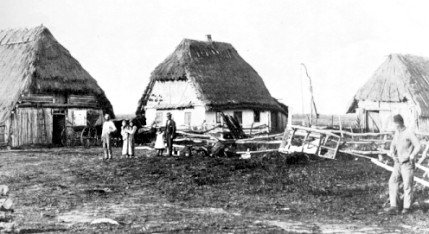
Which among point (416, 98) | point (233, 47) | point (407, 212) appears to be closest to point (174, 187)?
point (407, 212)

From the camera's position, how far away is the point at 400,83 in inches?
1200

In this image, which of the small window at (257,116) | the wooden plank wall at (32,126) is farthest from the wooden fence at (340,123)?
the wooden plank wall at (32,126)

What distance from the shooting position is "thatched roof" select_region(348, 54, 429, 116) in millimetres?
29453

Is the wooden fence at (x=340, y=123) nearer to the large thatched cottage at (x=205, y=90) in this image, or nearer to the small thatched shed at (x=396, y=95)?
the small thatched shed at (x=396, y=95)

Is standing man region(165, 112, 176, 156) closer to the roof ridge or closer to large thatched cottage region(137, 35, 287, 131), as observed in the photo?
→ large thatched cottage region(137, 35, 287, 131)

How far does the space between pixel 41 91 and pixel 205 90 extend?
9.56 meters

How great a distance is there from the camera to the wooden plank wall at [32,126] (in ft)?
102

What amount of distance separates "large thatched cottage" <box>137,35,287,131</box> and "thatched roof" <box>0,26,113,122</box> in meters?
3.96

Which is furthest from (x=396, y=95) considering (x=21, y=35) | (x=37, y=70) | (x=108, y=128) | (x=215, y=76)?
(x=21, y=35)

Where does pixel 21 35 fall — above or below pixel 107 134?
above

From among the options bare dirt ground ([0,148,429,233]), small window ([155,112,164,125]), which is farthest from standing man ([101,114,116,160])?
small window ([155,112,164,125])

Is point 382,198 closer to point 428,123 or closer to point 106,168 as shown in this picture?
point 106,168

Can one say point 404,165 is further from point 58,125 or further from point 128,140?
point 58,125

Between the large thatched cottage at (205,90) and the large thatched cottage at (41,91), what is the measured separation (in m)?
3.96
